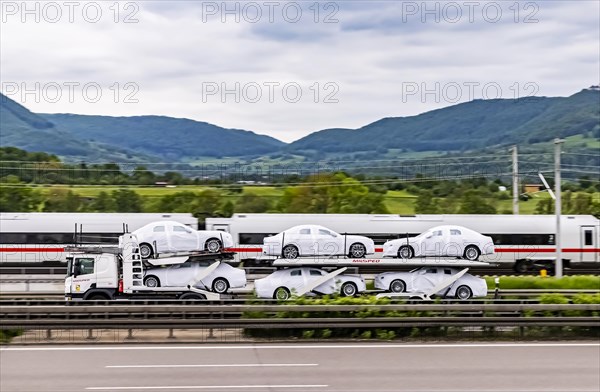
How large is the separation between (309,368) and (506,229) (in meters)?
23.6

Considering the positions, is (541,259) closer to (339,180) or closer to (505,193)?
(339,180)

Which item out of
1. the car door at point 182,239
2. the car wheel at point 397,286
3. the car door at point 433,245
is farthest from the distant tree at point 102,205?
the car wheel at point 397,286

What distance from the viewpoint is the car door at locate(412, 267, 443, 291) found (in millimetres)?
22656

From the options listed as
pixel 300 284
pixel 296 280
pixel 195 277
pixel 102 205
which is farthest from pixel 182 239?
pixel 102 205


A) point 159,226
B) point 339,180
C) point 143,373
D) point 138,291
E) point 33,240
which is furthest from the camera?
point 339,180

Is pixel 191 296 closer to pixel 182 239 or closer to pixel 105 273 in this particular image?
pixel 182 239

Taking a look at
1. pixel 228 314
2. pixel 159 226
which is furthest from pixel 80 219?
pixel 228 314

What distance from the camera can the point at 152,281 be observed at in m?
22.7

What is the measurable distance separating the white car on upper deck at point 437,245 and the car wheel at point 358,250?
648 millimetres

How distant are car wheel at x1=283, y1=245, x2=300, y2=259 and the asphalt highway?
6.51 metres

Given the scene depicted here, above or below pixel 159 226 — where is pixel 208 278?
below

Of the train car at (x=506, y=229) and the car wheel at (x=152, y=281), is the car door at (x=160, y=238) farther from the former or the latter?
the train car at (x=506, y=229)

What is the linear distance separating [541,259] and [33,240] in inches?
891

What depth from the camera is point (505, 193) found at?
93562mm
